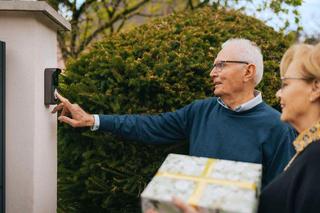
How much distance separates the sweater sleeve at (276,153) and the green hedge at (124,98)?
0.84 metres

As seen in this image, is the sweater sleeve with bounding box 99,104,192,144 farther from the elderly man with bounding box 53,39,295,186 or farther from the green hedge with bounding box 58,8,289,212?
the green hedge with bounding box 58,8,289,212

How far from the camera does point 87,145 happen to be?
3.76 metres

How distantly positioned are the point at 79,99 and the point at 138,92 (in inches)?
17.5

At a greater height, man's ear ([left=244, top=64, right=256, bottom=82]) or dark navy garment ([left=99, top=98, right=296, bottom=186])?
man's ear ([left=244, top=64, right=256, bottom=82])

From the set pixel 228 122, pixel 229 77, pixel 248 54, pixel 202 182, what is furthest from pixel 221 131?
pixel 202 182

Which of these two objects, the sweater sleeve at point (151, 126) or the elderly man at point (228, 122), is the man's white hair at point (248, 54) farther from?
the sweater sleeve at point (151, 126)

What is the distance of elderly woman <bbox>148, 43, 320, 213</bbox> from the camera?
1.80m

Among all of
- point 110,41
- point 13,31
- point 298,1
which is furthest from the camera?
point 298,1

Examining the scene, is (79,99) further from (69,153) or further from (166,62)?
(166,62)

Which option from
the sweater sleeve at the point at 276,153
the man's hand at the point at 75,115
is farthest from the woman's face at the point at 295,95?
the man's hand at the point at 75,115

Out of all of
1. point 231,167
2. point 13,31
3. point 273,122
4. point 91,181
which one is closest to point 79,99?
point 91,181

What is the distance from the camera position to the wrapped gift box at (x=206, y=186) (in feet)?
5.53

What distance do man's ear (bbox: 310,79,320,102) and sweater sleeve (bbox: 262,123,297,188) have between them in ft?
3.29

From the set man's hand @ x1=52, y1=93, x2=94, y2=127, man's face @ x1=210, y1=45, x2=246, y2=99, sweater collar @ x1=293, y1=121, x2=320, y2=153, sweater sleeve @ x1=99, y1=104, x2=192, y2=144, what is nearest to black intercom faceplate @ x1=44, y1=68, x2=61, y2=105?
man's hand @ x1=52, y1=93, x2=94, y2=127
